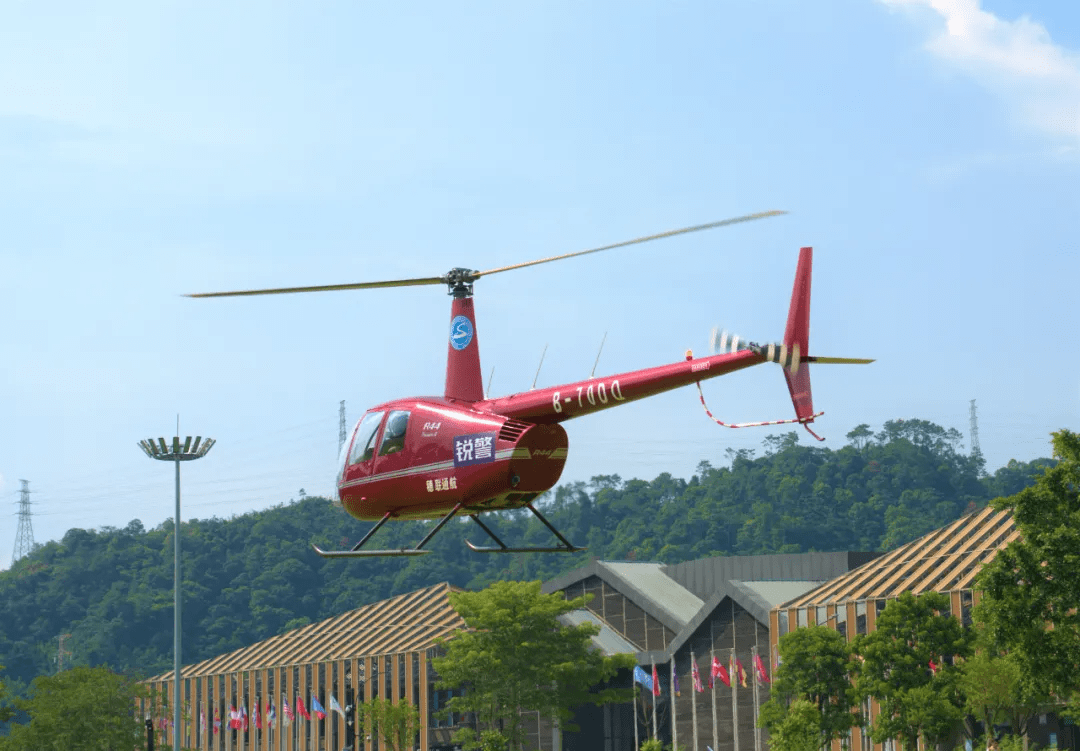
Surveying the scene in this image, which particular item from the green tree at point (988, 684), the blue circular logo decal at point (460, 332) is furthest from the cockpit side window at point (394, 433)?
the green tree at point (988, 684)

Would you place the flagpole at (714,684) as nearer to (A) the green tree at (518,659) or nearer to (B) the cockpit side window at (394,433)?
(A) the green tree at (518,659)

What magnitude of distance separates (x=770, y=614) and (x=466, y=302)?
2109 inches

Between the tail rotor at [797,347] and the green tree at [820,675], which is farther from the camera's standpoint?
the green tree at [820,675]

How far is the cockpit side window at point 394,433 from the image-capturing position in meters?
23.3

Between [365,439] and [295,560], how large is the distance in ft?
529

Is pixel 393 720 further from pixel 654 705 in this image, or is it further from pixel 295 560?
pixel 295 560

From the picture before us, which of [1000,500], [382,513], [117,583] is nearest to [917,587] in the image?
[1000,500]

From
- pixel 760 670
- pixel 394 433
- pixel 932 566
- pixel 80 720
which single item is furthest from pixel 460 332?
pixel 80 720

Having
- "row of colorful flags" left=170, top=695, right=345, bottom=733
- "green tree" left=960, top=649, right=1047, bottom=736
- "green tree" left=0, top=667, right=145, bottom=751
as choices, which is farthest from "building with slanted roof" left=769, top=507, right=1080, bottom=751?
"row of colorful flags" left=170, top=695, right=345, bottom=733

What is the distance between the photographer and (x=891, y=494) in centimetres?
19612

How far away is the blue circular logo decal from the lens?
23562 mm

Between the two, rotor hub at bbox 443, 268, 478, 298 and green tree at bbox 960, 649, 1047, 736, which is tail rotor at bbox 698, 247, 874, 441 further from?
green tree at bbox 960, 649, 1047, 736

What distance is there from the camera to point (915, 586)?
6650cm

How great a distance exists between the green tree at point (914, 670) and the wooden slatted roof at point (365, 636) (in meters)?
40.1
